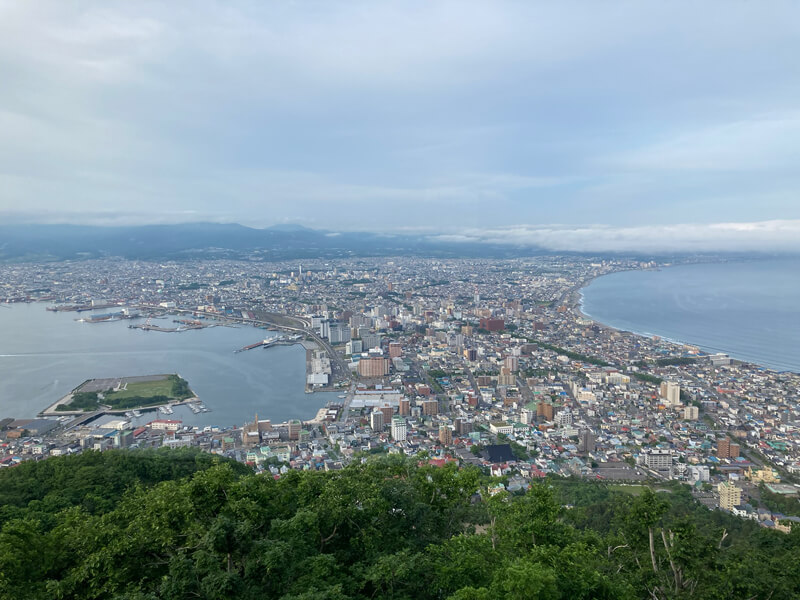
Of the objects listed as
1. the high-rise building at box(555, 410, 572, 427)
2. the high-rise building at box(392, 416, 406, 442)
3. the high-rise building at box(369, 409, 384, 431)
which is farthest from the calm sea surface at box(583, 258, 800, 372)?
the high-rise building at box(369, 409, 384, 431)

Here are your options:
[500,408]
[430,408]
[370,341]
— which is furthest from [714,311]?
[430,408]

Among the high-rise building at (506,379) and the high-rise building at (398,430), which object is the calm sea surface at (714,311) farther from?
the high-rise building at (398,430)

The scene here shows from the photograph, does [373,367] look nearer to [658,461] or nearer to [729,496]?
[658,461]

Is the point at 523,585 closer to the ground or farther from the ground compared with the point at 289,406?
farther from the ground

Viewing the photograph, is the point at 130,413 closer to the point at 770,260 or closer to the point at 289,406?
the point at 289,406

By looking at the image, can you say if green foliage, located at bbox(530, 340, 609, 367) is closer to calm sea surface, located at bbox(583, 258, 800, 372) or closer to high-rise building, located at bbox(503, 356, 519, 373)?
high-rise building, located at bbox(503, 356, 519, 373)

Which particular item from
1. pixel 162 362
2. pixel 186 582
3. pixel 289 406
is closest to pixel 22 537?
pixel 186 582

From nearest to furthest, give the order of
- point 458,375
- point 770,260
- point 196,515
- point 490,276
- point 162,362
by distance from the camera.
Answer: point 196,515 < point 458,375 < point 162,362 < point 490,276 < point 770,260
